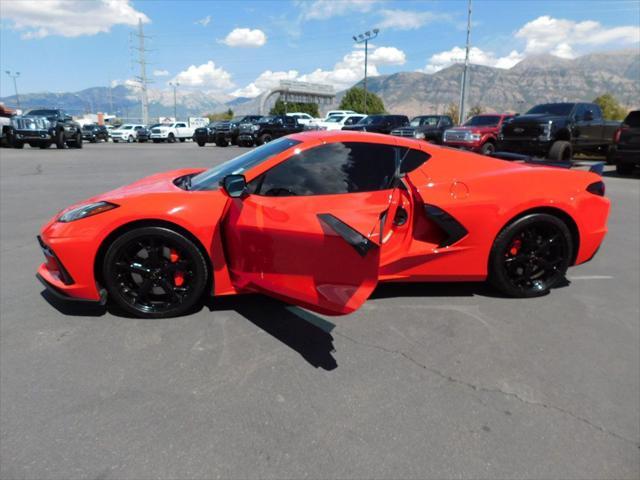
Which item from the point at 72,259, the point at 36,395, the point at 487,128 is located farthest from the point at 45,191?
the point at 487,128

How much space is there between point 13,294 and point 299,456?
3.08 meters

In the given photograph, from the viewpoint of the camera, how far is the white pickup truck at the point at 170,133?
124 feet

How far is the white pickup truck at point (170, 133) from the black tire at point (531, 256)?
128 feet

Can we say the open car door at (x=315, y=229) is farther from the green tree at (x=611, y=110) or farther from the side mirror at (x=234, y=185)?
the green tree at (x=611, y=110)

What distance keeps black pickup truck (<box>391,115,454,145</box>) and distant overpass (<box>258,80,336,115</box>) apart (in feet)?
198

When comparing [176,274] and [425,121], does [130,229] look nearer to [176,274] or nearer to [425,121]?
[176,274]

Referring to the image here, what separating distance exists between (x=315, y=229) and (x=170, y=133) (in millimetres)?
40176

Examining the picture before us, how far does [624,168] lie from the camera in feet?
40.8

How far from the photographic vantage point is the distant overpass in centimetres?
8946

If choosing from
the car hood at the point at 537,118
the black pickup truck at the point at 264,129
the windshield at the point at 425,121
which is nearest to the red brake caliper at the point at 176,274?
the car hood at the point at 537,118

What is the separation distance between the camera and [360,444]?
2.04 metres

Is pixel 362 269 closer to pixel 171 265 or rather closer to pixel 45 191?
pixel 171 265

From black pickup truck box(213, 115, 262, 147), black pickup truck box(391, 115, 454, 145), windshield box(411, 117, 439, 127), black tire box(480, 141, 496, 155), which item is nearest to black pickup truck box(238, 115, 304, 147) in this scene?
black pickup truck box(213, 115, 262, 147)

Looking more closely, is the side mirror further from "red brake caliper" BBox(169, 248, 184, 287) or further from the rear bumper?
the rear bumper
